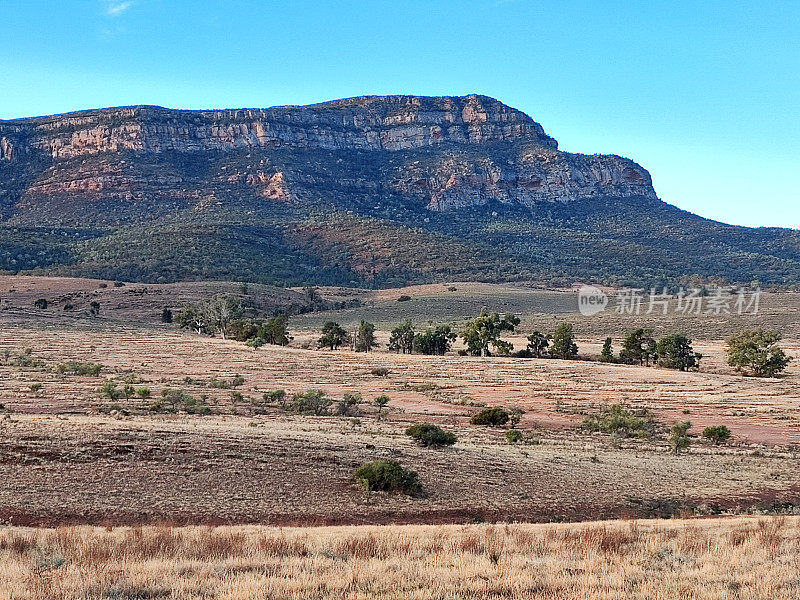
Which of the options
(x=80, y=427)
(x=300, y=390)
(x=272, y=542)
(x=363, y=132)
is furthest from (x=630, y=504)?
(x=363, y=132)

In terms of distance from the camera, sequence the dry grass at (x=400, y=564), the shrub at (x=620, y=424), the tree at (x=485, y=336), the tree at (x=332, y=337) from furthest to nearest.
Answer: the tree at (x=332, y=337) < the tree at (x=485, y=336) < the shrub at (x=620, y=424) < the dry grass at (x=400, y=564)

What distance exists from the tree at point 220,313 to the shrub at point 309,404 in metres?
32.9

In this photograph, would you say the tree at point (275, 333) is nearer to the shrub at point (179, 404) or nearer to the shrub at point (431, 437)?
the shrub at point (179, 404)

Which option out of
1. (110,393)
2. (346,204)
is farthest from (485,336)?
(346,204)

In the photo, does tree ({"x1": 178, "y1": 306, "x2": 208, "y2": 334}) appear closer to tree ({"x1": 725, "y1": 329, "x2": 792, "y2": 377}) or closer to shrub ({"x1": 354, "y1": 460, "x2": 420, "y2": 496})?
tree ({"x1": 725, "y1": 329, "x2": 792, "y2": 377})

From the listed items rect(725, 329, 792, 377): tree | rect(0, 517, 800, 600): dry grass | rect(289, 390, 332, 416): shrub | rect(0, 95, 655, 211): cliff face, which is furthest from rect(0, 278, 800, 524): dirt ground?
rect(0, 95, 655, 211): cliff face

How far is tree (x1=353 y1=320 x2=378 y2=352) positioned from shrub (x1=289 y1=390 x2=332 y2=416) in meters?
23.8

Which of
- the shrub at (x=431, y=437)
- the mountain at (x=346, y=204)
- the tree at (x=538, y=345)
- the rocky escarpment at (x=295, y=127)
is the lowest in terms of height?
the shrub at (x=431, y=437)

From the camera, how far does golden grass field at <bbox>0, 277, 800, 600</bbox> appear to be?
7.97 m

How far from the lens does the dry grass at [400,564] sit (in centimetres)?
737

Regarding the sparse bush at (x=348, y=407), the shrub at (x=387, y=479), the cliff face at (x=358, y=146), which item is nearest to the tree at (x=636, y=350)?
the sparse bush at (x=348, y=407)

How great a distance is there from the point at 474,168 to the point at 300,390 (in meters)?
110

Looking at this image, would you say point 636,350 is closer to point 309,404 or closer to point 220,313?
point 309,404

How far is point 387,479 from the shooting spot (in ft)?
53.0
